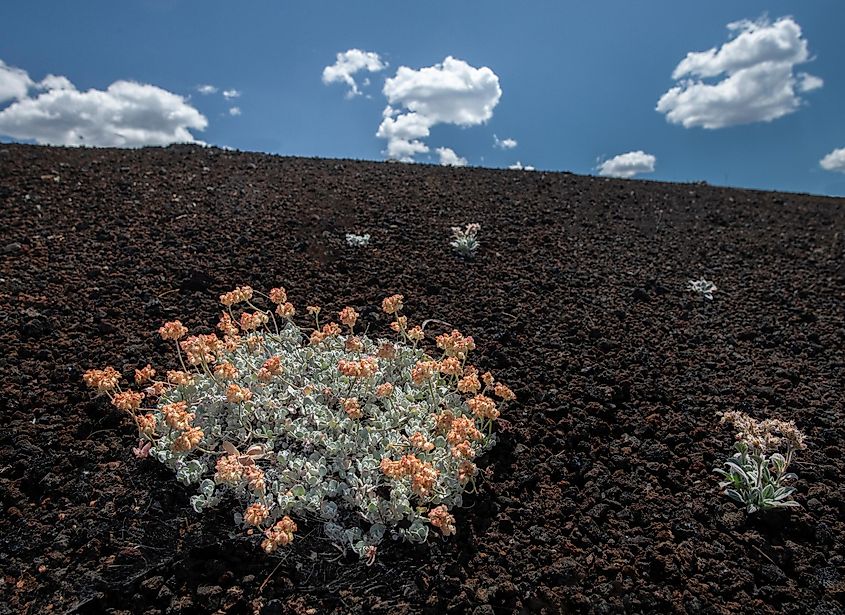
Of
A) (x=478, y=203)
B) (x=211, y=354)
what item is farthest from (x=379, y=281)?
(x=478, y=203)

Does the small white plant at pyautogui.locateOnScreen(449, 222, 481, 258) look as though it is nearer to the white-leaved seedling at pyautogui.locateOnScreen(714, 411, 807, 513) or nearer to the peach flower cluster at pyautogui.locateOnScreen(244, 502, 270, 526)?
the white-leaved seedling at pyautogui.locateOnScreen(714, 411, 807, 513)

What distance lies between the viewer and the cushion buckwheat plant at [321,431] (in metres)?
2.72

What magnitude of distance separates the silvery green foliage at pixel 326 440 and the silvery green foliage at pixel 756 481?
50.9 inches

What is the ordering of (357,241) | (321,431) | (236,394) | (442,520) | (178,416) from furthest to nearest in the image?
(357,241)
(321,431)
(236,394)
(178,416)
(442,520)

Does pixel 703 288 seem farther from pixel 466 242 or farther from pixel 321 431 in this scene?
pixel 321 431

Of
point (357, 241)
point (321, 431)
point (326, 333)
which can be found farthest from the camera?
point (357, 241)

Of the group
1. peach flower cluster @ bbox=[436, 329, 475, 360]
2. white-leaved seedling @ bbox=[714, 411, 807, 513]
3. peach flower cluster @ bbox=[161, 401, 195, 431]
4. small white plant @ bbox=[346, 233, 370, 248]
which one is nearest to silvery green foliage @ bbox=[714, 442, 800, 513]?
white-leaved seedling @ bbox=[714, 411, 807, 513]

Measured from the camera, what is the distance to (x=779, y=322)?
510 cm

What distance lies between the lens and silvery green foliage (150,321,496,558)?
276 centimetres

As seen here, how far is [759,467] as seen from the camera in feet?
10.0

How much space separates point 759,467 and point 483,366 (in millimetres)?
1723

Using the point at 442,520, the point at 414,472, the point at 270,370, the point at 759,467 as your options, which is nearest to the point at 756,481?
the point at 759,467

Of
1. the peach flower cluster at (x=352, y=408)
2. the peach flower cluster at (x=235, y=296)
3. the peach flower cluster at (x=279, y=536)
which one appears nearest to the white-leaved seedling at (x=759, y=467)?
the peach flower cluster at (x=352, y=408)

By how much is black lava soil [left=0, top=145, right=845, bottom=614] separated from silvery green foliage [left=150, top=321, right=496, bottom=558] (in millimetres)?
143
